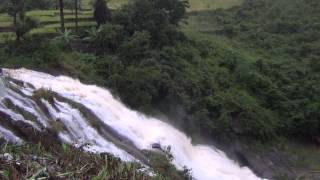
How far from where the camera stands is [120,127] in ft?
76.9

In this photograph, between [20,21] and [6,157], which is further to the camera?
[20,21]

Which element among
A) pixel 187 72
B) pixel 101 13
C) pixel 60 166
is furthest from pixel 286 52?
pixel 60 166

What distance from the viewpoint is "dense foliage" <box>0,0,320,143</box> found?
91.0 ft

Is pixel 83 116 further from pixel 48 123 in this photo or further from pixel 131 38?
pixel 131 38

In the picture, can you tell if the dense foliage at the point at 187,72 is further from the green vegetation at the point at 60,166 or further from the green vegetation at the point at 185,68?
the green vegetation at the point at 60,166

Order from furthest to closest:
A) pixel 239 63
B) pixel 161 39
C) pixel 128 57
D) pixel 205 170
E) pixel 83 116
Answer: pixel 239 63 → pixel 161 39 → pixel 128 57 → pixel 205 170 → pixel 83 116

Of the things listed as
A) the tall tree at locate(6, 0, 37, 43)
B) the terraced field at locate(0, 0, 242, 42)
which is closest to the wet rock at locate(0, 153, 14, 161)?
the tall tree at locate(6, 0, 37, 43)

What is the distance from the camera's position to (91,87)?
2648cm

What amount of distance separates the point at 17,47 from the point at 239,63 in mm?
13707

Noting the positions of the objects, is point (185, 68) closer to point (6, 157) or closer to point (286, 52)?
point (286, 52)

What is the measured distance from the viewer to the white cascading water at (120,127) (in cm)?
2078

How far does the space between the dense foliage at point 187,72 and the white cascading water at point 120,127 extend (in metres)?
1.21

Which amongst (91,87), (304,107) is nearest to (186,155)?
(91,87)

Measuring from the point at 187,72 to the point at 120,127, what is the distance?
29.1ft
